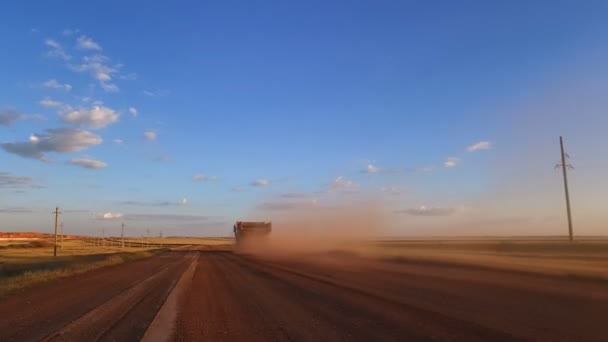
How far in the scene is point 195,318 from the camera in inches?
463

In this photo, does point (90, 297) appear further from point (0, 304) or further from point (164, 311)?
point (164, 311)

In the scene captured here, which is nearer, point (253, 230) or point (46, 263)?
point (46, 263)

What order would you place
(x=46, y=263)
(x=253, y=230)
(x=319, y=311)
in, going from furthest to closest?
(x=253, y=230) < (x=46, y=263) < (x=319, y=311)

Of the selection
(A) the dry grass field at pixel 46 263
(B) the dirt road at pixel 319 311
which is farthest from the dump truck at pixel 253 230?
(B) the dirt road at pixel 319 311

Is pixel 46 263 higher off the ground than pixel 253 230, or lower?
lower

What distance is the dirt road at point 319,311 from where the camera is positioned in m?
9.55

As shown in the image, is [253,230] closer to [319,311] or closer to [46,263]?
[46,263]

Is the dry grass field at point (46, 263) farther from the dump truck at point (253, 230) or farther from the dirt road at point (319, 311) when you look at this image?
the dump truck at point (253, 230)

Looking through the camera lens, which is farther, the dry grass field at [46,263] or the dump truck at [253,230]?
the dump truck at [253,230]

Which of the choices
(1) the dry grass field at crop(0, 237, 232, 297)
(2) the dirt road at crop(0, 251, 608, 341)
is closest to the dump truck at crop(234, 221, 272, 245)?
(1) the dry grass field at crop(0, 237, 232, 297)

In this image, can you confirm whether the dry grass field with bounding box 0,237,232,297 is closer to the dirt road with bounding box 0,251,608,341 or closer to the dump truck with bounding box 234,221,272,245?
the dirt road with bounding box 0,251,608,341

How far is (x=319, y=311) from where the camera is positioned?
12.6 meters

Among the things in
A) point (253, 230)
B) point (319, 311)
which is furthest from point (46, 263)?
point (319, 311)

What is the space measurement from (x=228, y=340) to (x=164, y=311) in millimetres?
4573
